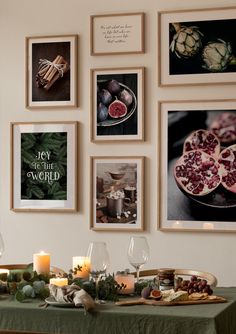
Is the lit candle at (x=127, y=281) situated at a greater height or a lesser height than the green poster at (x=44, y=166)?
lesser

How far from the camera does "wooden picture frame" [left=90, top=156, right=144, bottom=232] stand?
16.0 ft

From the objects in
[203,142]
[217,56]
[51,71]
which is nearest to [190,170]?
[203,142]

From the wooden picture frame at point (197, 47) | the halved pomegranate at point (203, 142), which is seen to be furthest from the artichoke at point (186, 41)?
the halved pomegranate at point (203, 142)

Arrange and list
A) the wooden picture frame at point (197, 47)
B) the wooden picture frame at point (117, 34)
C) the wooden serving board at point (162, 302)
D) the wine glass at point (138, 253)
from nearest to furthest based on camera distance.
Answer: the wooden serving board at point (162, 302) → the wine glass at point (138, 253) → the wooden picture frame at point (197, 47) → the wooden picture frame at point (117, 34)

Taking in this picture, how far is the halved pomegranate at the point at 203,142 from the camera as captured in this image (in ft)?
15.5

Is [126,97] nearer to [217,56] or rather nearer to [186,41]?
[186,41]

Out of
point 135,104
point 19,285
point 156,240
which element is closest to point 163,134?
point 135,104

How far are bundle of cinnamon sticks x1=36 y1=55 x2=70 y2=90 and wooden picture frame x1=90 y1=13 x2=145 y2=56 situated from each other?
22 centimetres

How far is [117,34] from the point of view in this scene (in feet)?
16.1

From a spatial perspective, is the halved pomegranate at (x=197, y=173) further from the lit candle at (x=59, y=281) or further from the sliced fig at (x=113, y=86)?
the lit candle at (x=59, y=281)

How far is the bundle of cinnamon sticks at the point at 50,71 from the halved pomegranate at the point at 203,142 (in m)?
0.94

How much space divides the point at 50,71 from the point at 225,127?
1.21 meters

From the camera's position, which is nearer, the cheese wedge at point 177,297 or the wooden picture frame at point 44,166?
the cheese wedge at point 177,297

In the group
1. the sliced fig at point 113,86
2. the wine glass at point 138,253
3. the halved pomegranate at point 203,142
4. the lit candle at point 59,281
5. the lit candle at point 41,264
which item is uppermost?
the sliced fig at point 113,86
